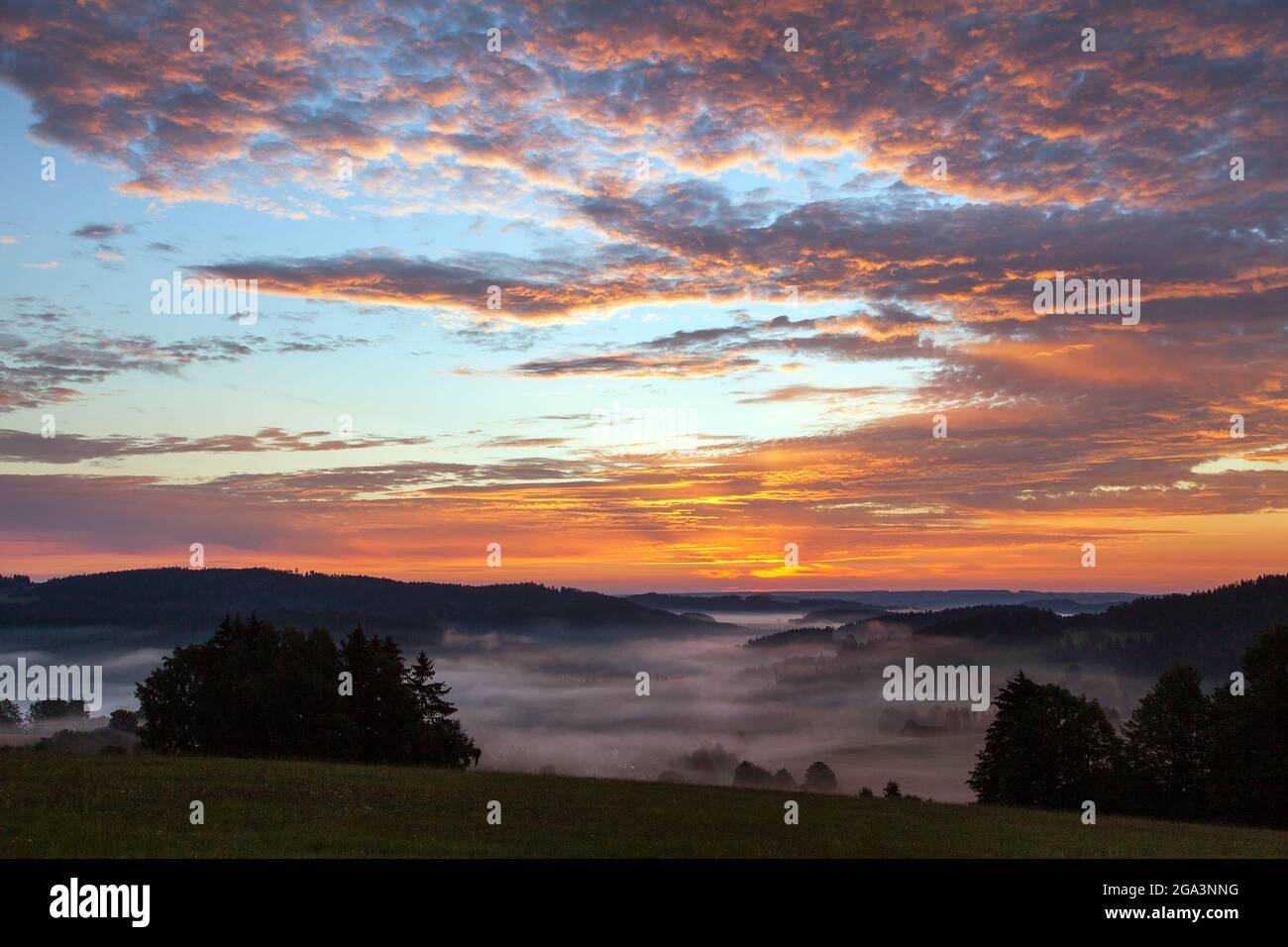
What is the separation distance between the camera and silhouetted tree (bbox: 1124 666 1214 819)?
57188 mm

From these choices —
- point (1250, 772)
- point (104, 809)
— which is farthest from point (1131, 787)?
point (104, 809)

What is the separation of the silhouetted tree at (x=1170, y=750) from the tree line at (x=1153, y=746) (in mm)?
66

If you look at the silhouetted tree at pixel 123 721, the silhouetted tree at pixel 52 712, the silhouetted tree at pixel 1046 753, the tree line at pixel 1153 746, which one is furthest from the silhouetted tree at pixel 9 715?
the tree line at pixel 1153 746

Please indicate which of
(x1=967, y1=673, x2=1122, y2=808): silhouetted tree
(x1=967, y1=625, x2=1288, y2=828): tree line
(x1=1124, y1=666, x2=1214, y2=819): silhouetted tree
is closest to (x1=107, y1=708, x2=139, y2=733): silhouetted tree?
(x1=967, y1=673, x2=1122, y2=808): silhouetted tree

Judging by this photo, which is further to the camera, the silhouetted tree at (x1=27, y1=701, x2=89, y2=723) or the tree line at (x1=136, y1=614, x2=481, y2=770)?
the silhouetted tree at (x1=27, y1=701, x2=89, y2=723)

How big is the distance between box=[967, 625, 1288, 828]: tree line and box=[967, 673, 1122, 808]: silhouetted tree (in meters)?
0.07

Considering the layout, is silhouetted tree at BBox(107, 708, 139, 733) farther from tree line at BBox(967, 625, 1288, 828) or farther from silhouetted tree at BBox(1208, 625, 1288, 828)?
silhouetted tree at BBox(1208, 625, 1288, 828)

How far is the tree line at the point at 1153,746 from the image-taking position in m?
51.0

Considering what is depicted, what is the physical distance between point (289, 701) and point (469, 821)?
41372 millimetres

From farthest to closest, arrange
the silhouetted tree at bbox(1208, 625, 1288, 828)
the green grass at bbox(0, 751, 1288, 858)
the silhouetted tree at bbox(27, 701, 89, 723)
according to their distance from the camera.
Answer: the silhouetted tree at bbox(27, 701, 89, 723), the silhouetted tree at bbox(1208, 625, 1288, 828), the green grass at bbox(0, 751, 1288, 858)

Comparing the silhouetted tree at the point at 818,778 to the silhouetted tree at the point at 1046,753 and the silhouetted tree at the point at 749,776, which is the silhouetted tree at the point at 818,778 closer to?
the silhouetted tree at the point at 749,776

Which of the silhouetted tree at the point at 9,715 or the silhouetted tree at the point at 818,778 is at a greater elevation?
the silhouetted tree at the point at 9,715

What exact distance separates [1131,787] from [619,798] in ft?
152

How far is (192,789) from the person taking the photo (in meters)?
24.7
